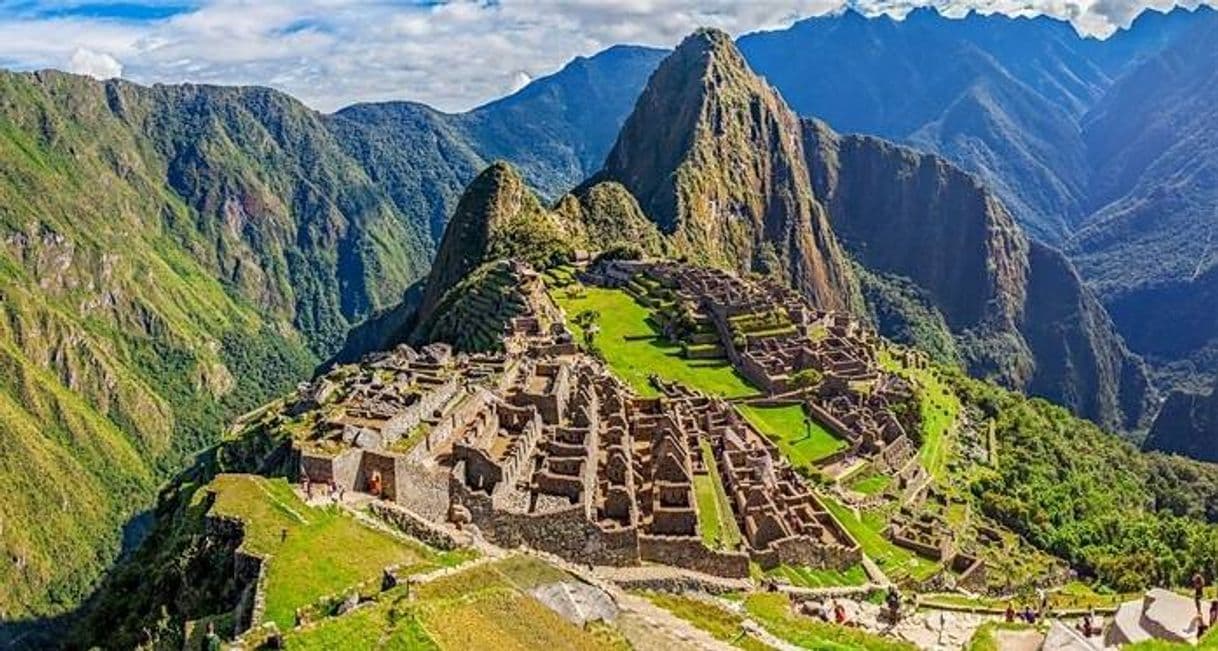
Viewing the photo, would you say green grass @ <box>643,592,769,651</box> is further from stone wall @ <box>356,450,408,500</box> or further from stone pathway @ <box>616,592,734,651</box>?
stone wall @ <box>356,450,408,500</box>

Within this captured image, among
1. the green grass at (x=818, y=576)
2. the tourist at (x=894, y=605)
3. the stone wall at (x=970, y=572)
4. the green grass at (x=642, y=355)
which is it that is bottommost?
the stone wall at (x=970, y=572)

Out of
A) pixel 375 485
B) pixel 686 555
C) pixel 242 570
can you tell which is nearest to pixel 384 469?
pixel 375 485

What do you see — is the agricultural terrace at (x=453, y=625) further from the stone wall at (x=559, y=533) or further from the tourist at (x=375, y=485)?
the tourist at (x=375, y=485)

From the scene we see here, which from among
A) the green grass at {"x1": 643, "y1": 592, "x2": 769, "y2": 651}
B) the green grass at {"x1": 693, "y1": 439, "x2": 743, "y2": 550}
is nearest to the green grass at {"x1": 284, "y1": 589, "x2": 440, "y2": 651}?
the green grass at {"x1": 643, "y1": 592, "x2": 769, "y2": 651}

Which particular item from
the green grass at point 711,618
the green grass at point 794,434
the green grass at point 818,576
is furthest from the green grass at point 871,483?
the green grass at point 711,618

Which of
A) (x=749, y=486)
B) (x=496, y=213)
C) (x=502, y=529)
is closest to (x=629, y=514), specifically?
(x=502, y=529)

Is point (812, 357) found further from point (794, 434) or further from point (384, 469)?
point (384, 469)

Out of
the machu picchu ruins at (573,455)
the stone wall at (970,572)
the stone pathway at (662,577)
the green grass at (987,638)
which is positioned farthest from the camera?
the stone wall at (970,572)
